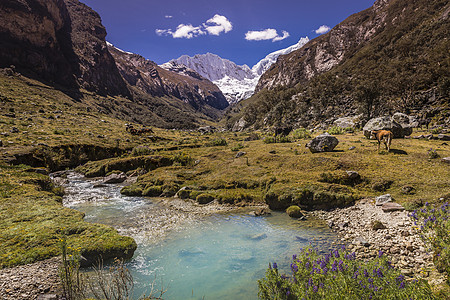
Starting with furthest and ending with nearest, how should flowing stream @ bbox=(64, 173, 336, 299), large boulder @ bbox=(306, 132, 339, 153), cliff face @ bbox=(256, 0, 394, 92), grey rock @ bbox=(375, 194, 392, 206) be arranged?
1. cliff face @ bbox=(256, 0, 394, 92)
2. large boulder @ bbox=(306, 132, 339, 153)
3. grey rock @ bbox=(375, 194, 392, 206)
4. flowing stream @ bbox=(64, 173, 336, 299)

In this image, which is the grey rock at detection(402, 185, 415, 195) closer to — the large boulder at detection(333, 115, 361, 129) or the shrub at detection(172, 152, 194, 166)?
the shrub at detection(172, 152, 194, 166)

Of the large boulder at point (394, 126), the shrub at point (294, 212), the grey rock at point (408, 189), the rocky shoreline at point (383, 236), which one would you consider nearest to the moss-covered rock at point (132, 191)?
the shrub at point (294, 212)

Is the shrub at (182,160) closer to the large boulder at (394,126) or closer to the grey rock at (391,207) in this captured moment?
the grey rock at (391,207)

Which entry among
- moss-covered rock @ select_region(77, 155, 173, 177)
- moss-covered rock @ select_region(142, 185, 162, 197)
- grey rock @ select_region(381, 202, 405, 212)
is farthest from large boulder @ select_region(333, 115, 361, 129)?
moss-covered rock @ select_region(142, 185, 162, 197)

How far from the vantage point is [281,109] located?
9906 cm

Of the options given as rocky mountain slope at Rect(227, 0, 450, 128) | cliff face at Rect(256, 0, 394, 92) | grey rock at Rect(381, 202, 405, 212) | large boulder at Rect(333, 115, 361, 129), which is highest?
cliff face at Rect(256, 0, 394, 92)

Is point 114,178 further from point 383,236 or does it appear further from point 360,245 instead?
point 383,236

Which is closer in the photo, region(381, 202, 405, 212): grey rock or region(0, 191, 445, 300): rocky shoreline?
region(0, 191, 445, 300): rocky shoreline

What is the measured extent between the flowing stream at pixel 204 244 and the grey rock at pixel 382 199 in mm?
4068

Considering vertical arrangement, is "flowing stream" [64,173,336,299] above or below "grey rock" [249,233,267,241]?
below

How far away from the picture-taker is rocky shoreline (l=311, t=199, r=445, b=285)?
771 centimetres

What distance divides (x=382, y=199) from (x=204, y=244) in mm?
11956

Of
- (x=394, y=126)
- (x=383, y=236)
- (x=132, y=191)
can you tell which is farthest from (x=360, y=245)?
(x=394, y=126)

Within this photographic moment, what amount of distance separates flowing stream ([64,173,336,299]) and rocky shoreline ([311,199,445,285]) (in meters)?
1.07
